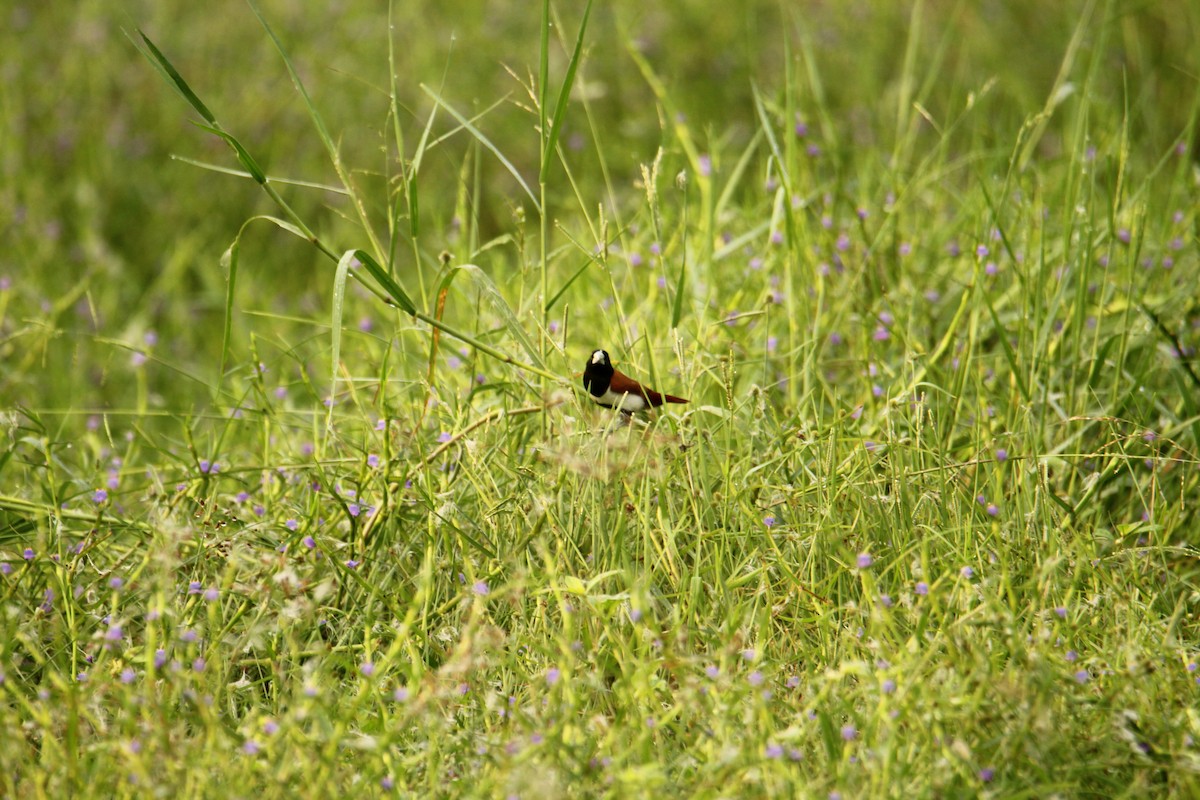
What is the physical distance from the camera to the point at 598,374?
2.55 metres

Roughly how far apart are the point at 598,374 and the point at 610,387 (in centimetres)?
4

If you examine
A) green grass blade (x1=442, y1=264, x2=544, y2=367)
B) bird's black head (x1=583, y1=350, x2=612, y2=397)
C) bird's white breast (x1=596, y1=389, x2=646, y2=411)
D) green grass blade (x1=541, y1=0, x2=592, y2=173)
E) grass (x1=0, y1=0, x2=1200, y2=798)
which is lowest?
grass (x1=0, y1=0, x2=1200, y2=798)

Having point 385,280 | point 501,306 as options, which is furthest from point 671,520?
point 385,280

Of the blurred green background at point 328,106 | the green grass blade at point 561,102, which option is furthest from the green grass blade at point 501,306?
the blurred green background at point 328,106

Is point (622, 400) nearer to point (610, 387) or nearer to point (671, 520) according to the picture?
point (610, 387)

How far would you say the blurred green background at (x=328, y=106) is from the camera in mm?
4812

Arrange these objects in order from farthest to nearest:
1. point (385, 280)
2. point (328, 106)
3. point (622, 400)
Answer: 1. point (328, 106)
2. point (622, 400)
3. point (385, 280)

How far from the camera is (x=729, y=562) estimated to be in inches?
95.0

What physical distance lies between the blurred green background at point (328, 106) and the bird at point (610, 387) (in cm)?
209

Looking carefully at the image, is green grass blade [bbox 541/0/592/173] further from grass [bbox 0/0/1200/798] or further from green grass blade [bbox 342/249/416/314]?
green grass blade [bbox 342/249/416/314]

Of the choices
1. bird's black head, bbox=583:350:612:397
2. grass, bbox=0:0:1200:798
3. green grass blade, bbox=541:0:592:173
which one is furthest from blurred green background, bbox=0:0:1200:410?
green grass blade, bbox=541:0:592:173

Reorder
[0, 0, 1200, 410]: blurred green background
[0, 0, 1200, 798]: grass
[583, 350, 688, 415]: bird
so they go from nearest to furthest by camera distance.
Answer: [0, 0, 1200, 798]: grass < [583, 350, 688, 415]: bird < [0, 0, 1200, 410]: blurred green background

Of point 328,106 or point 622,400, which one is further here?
point 328,106

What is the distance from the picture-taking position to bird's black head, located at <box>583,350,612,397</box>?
2551mm
